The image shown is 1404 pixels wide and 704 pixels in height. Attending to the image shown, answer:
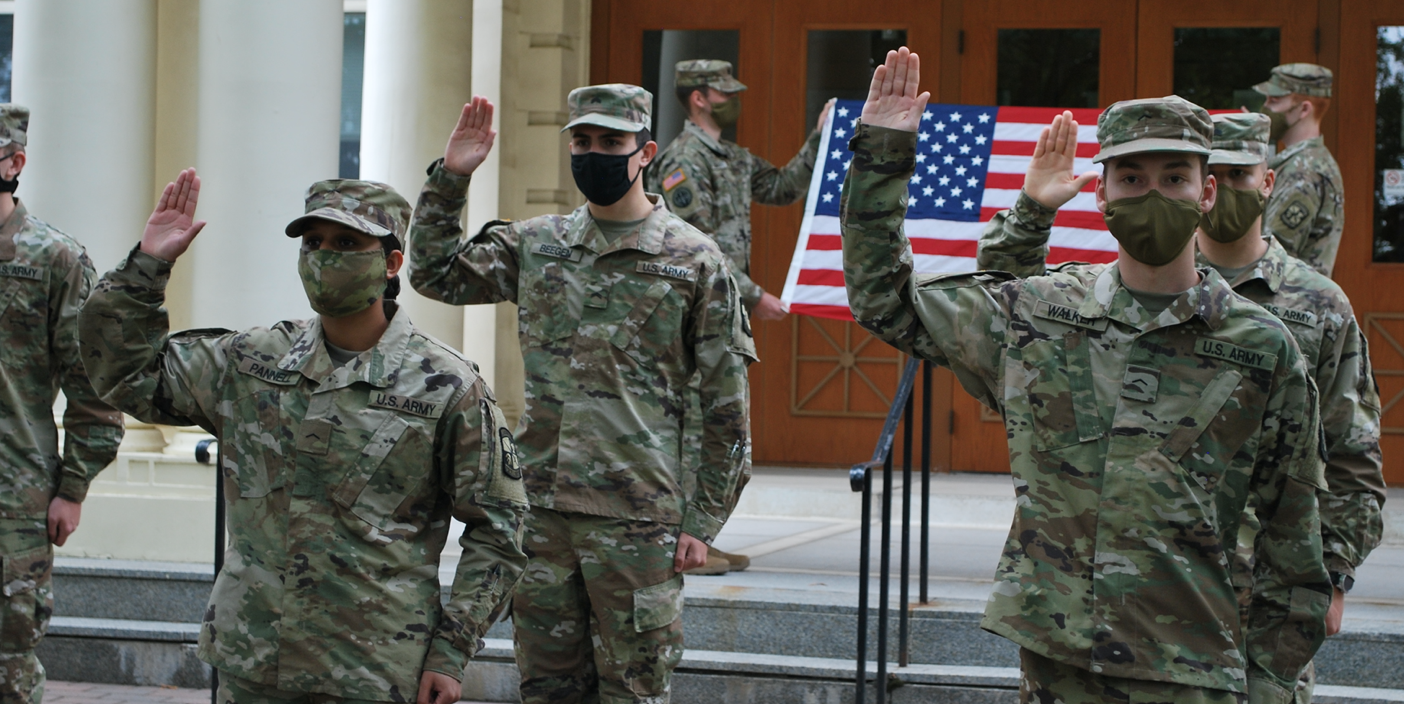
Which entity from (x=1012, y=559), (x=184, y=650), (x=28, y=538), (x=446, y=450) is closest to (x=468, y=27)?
(x=184, y=650)

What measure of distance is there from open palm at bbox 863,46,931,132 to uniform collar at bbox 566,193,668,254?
1.54 meters

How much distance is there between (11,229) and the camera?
15.8 ft

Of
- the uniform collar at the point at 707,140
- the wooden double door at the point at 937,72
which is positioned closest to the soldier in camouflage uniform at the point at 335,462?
the uniform collar at the point at 707,140

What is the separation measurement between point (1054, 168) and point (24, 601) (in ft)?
10.8

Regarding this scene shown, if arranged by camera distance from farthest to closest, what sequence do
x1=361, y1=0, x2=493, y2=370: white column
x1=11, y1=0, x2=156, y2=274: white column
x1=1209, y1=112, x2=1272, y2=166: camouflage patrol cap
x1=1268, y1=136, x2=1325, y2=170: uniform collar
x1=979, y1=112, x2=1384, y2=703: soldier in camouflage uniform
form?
1. x1=361, y1=0, x2=493, y2=370: white column
2. x1=11, y1=0, x2=156, y2=274: white column
3. x1=1268, y1=136, x2=1325, y2=170: uniform collar
4. x1=1209, y1=112, x2=1272, y2=166: camouflage patrol cap
5. x1=979, y1=112, x2=1384, y2=703: soldier in camouflage uniform

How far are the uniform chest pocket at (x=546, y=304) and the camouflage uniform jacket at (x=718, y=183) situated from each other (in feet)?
6.78

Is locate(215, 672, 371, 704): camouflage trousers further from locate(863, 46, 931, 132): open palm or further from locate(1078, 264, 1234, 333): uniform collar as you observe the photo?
locate(1078, 264, 1234, 333): uniform collar

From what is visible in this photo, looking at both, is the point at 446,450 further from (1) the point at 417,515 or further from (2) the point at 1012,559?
(2) the point at 1012,559

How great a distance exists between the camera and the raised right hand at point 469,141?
174 inches

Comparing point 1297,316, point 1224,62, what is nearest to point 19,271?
point 1297,316

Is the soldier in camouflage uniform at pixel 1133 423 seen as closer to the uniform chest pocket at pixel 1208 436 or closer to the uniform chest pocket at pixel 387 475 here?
the uniform chest pocket at pixel 1208 436

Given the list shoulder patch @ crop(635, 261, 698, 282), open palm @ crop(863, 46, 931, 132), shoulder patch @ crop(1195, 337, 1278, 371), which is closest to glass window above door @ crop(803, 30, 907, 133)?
shoulder patch @ crop(635, 261, 698, 282)

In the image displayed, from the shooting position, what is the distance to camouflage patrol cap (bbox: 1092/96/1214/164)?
3.04 meters

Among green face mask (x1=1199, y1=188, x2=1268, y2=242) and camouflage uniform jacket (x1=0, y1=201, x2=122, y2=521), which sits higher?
green face mask (x1=1199, y1=188, x2=1268, y2=242)
